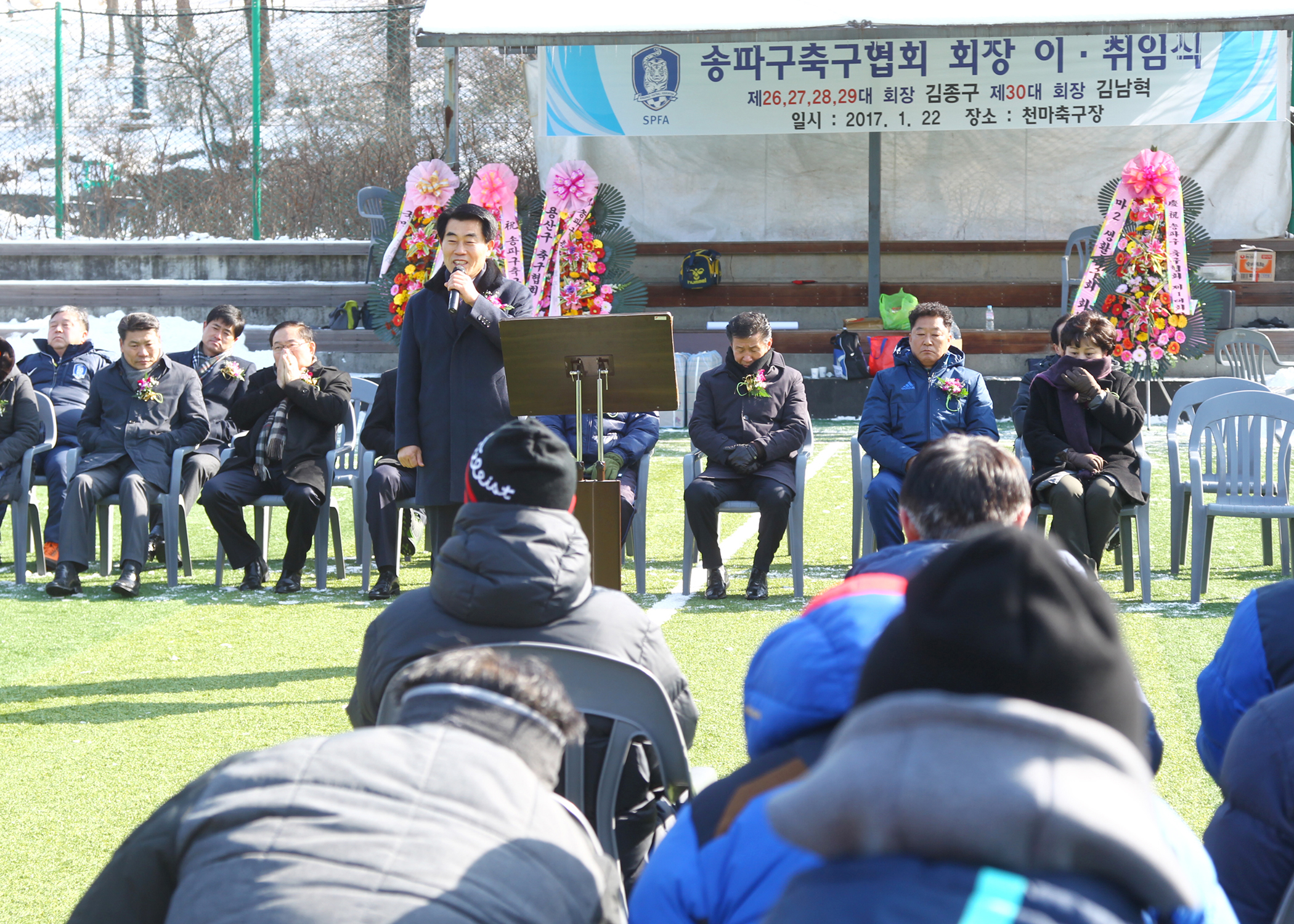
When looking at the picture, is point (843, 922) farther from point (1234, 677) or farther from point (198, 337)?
point (198, 337)

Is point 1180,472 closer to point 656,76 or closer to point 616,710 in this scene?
Answer: point 616,710

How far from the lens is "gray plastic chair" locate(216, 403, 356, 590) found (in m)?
6.61

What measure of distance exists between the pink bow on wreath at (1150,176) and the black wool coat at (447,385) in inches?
340

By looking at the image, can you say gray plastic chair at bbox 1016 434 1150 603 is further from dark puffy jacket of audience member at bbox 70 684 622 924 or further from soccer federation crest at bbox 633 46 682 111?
soccer federation crest at bbox 633 46 682 111

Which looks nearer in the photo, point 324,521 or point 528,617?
point 528,617

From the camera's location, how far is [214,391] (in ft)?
24.5

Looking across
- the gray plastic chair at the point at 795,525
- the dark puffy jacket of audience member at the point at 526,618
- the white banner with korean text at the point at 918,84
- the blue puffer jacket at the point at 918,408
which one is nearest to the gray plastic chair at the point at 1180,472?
the blue puffer jacket at the point at 918,408

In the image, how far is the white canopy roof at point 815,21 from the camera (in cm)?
1151

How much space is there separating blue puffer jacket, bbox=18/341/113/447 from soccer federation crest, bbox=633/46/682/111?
271 inches

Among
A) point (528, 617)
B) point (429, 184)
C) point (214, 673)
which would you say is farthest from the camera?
point (429, 184)

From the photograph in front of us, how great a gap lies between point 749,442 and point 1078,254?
10.1m

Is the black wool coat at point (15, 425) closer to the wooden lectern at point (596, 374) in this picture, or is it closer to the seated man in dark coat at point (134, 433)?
the seated man in dark coat at point (134, 433)

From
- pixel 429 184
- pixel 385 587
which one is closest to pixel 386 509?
pixel 385 587

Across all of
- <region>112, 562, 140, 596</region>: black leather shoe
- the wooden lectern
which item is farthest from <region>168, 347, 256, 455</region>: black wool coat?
the wooden lectern
